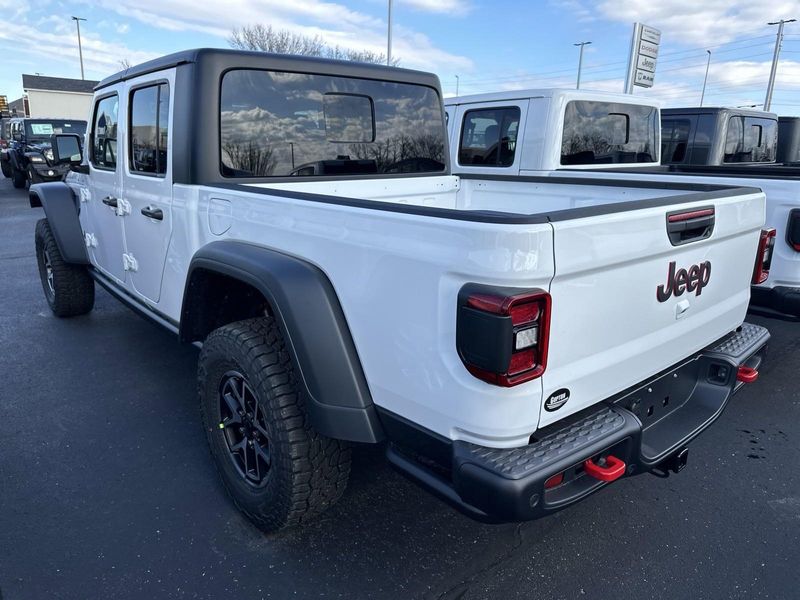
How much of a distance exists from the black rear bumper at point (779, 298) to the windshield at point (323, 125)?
234 cm

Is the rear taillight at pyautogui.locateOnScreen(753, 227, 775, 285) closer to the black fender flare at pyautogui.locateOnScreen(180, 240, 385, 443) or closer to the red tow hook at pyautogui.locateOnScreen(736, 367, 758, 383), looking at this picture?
the red tow hook at pyautogui.locateOnScreen(736, 367, 758, 383)

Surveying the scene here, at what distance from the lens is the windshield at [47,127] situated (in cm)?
1678

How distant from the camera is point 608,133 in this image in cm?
580

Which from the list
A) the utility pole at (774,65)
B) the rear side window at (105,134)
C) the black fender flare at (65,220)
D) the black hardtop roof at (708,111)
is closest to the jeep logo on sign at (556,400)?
the rear side window at (105,134)

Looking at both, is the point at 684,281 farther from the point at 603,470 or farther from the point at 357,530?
the point at 357,530

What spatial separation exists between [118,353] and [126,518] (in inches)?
88.4

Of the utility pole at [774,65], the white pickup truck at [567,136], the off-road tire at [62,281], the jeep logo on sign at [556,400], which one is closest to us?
the jeep logo on sign at [556,400]

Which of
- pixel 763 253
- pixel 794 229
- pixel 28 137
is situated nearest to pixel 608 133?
pixel 794 229

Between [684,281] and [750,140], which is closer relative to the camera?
[684,281]

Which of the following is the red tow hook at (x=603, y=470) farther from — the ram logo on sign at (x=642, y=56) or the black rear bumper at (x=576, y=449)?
the ram logo on sign at (x=642, y=56)

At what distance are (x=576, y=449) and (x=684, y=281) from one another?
87 cm

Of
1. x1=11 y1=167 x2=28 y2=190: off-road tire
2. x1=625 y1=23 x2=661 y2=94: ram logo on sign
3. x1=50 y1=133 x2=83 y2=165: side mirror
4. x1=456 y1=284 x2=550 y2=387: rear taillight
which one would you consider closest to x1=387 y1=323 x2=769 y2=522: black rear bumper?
x1=456 y1=284 x2=550 y2=387: rear taillight

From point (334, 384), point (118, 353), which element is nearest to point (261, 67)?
point (334, 384)

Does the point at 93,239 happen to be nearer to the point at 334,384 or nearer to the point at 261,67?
the point at 261,67
